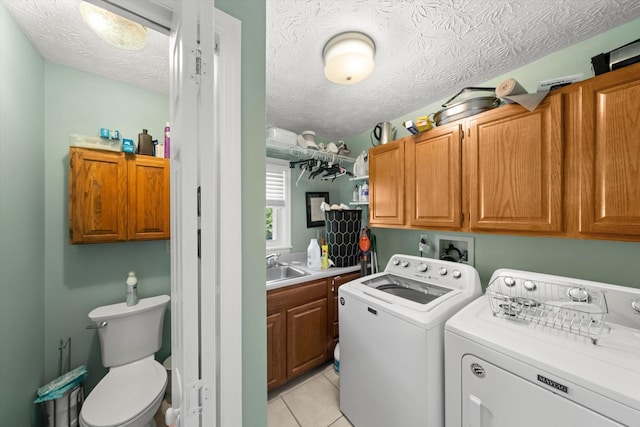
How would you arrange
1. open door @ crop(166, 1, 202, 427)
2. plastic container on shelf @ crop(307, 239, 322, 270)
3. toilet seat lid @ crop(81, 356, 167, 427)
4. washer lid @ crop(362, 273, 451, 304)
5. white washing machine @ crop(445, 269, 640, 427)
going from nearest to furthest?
open door @ crop(166, 1, 202, 427) → white washing machine @ crop(445, 269, 640, 427) → toilet seat lid @ crop(81, 356, 167, 427) → washer lid @ crop(362, 273, 451, 304) → plastic container on shelf @ crop(307, 239, 322, 270)

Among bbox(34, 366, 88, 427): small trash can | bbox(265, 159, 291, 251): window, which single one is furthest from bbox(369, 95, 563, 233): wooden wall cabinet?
bbox(34, 366, 88, 427): small trash can

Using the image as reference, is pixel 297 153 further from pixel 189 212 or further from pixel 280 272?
pixel 189 212

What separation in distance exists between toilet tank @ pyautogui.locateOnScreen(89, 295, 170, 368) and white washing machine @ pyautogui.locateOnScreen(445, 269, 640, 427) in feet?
6.73

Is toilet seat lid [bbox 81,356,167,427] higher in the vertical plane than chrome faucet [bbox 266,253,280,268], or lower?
lower

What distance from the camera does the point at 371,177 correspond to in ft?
7.29

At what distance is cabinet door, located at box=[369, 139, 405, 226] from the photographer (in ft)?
6.40

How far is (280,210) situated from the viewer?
269cm

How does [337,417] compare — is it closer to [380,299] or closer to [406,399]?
[406,399]

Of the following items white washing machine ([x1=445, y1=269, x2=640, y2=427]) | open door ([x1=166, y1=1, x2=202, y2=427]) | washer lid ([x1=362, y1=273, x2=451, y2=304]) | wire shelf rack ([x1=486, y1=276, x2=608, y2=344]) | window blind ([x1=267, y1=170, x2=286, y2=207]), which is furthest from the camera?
window blind ([x1=267, y1=170, x2=286, y2=207])

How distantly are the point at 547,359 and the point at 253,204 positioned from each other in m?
1.27

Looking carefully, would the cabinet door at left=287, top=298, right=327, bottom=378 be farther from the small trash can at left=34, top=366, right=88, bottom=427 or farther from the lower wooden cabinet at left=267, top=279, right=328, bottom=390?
the small trash can at left=34, top=366, right=88, bottom=427

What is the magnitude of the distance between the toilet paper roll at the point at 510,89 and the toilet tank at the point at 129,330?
275 centimetres

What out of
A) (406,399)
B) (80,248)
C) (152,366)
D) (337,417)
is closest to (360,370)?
(406,399)

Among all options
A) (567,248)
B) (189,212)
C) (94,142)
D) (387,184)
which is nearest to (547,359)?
(567,248)
